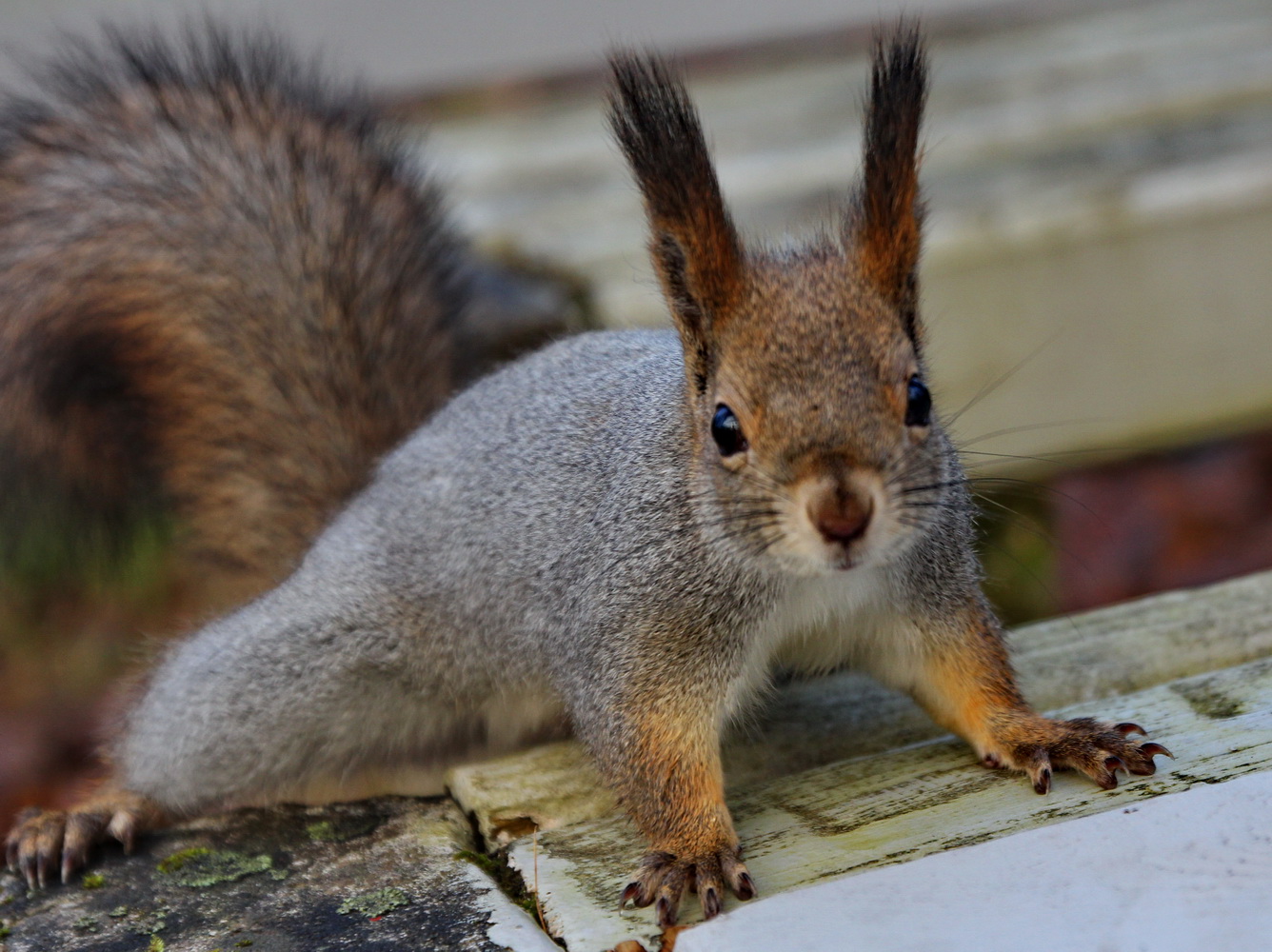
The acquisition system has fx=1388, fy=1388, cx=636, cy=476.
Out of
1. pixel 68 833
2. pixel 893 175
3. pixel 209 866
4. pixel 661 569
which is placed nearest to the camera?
pixel 893 175

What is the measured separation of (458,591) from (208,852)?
490mm

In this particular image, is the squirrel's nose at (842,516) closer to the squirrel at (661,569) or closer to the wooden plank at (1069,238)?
the squirrel at (661,569)

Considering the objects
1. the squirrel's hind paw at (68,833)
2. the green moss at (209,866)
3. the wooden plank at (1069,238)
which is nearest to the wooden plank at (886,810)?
the green moss at (209,866)

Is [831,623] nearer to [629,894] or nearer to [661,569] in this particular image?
[661,569]

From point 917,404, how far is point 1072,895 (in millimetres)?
530

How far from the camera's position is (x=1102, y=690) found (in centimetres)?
203

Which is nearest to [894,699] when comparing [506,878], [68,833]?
[506,878]

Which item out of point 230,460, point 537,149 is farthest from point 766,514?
point 537,149

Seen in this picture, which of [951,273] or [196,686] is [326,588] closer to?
[196,686]

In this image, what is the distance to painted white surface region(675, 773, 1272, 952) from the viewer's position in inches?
50.6

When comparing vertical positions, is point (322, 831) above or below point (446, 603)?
below

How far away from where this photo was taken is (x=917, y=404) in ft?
5.00

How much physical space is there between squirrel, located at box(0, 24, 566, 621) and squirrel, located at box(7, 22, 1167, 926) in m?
0.22

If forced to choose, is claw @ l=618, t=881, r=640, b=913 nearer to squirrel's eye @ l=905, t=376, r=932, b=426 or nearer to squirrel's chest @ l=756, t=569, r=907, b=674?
squirrel's chest @ l=756, t=569, r=907, b=674
